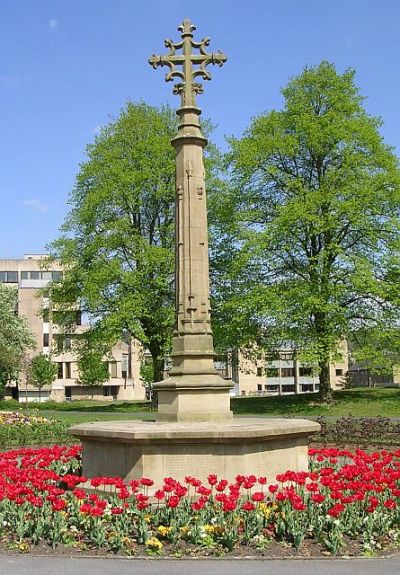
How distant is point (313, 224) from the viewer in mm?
32500

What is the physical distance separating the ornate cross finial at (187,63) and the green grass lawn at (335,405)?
19.0 meters

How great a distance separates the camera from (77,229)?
40.2 metres

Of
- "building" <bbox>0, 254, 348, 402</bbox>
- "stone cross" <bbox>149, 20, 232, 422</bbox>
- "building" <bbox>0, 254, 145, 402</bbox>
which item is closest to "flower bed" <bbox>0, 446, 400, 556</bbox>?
"stone cross" <bbox>149, 20, 232, 422</bbox>

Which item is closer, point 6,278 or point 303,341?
Result: point 303,341

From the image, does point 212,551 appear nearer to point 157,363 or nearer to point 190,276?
point 190,276

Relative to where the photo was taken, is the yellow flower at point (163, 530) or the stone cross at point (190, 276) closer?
the yellow flower at point (163, 530)

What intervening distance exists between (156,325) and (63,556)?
29601 millimetres

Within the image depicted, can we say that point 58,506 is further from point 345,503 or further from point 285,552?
point 345,503

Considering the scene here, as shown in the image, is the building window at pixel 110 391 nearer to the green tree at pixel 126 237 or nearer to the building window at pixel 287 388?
the building window at pixel 287 388

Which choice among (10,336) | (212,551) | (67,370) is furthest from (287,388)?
(212,551)

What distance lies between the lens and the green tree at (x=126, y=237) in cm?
3606

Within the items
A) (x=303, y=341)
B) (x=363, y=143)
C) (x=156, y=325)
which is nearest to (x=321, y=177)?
(x=363, y=143)

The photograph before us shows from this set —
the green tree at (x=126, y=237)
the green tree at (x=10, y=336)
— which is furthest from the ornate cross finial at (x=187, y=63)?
the green tree at (x=10, y=336)

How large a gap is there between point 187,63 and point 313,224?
742 inches
